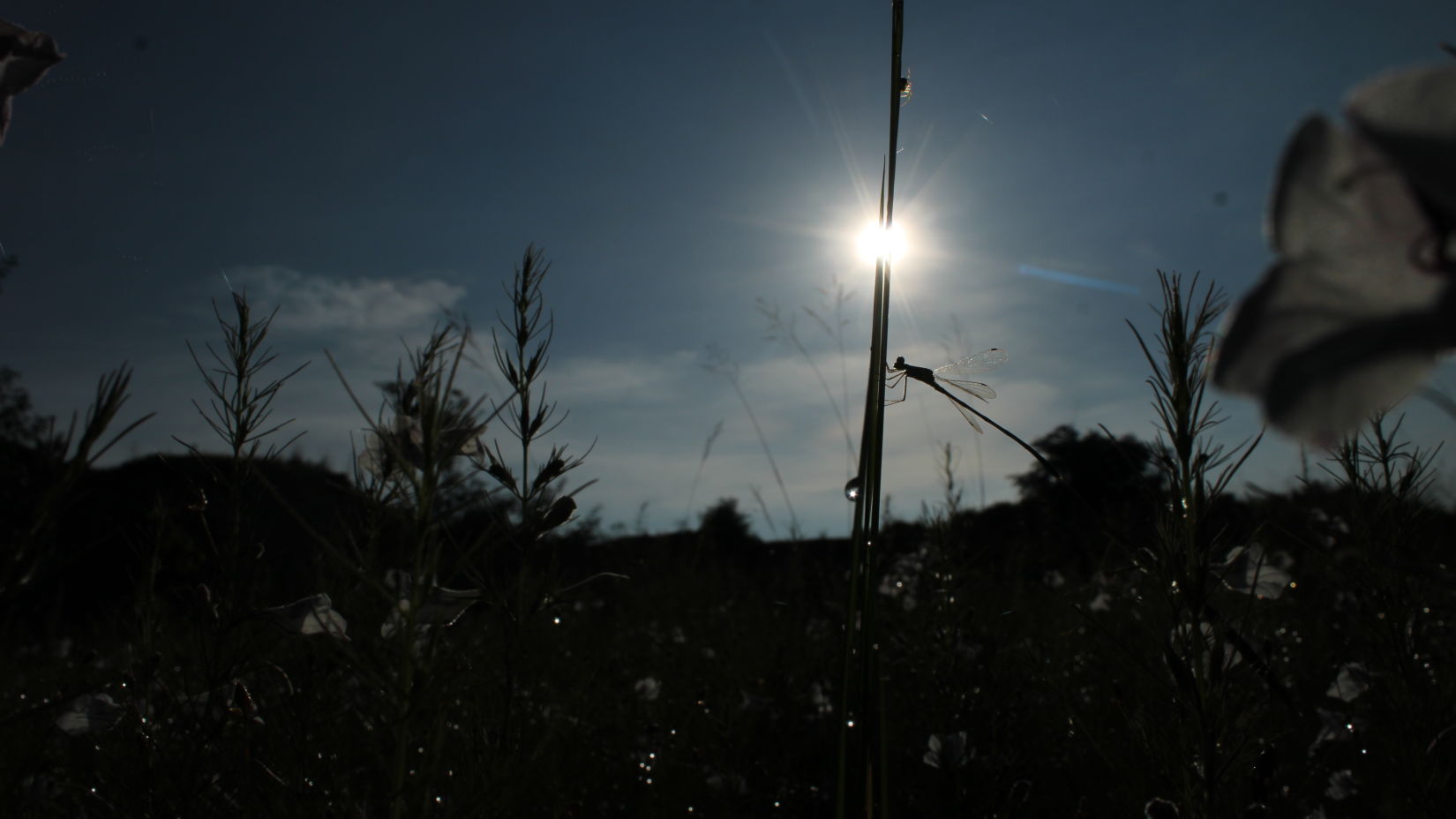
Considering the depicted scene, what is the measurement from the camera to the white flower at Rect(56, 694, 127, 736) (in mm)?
2217

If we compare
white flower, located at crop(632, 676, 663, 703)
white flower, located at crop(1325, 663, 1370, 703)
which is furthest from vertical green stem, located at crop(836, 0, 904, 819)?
white flower, located at crop(632, 676, 663, 703)

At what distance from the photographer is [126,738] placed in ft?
7.18

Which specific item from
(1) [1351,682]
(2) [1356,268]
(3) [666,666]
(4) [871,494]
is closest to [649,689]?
(3) [666,666]

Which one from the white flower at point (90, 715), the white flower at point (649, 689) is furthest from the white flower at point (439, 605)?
the white flower at point (649, 689)

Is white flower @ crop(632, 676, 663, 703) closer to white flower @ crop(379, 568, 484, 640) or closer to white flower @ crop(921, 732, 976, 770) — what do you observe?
white flower @ crop(921, 732, 976, 770)

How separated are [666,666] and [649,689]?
0.85 feet

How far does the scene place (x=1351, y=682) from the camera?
2.65m

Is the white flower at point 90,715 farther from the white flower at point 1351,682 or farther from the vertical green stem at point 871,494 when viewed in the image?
→ the white flower at point 1351,682

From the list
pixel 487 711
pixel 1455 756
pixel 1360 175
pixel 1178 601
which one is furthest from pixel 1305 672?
pixel 1360 175

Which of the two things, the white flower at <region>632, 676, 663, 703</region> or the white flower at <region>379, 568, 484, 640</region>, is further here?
the white flower at <region>632, 676, 663, 703</region>

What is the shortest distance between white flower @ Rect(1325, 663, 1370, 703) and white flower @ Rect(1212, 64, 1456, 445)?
2512 millimetres

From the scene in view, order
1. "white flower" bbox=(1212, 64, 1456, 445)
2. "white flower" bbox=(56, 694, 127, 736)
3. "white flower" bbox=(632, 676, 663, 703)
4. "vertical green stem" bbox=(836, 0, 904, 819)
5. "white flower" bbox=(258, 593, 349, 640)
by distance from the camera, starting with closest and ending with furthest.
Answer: "white flower" bbox=(1212, 64, 1456, 445), "vertical green stem" bbox=(836, 0, 904, 819), "white flower" bbox=(258, 593, 349, 640), "white flower" bbox=(56, 694, 127, 736), "white flower" bbox=(632, 676, 663, 703)

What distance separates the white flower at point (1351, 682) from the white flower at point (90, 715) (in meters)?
3.57

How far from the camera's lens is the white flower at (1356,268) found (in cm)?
42
